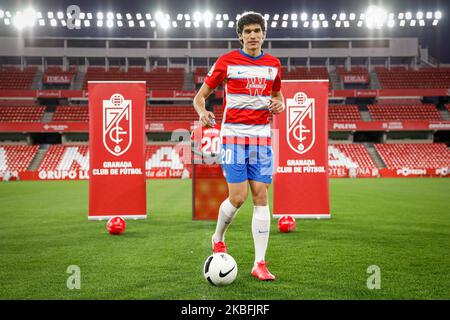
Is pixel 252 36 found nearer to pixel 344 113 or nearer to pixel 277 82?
pixel 277 82

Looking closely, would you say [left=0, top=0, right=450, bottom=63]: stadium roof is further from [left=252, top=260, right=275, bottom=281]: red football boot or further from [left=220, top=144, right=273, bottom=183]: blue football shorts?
[left=252, top=260, right=275, bottom=281]: red football boot

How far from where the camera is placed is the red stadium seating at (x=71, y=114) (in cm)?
3697

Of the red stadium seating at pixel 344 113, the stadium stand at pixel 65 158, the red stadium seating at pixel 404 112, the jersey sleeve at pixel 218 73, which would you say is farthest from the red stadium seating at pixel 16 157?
the jersey sleeve at pixel 218 73

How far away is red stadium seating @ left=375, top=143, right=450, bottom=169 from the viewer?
109 feet

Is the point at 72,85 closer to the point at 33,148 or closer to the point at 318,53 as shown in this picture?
the point at 33,148

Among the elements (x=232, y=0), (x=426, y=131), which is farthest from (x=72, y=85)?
(x=426, y=131)

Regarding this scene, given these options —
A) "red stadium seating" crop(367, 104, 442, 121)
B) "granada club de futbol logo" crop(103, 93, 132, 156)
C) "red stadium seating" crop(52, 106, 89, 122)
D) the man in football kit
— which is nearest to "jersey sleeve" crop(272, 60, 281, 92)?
the man in football kit

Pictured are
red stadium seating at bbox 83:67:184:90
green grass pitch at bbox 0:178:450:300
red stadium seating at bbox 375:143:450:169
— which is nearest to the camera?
green grass pitch at bbox 0:178:450:300

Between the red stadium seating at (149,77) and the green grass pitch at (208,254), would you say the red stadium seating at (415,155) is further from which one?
the green grass pitch at (208,254)

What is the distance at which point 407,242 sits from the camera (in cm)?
604

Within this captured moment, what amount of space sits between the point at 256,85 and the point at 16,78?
43440mm

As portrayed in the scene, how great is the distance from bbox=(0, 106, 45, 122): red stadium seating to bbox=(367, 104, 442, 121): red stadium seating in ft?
102

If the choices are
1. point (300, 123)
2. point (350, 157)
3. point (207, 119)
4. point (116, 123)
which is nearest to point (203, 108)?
point (207, 119)
